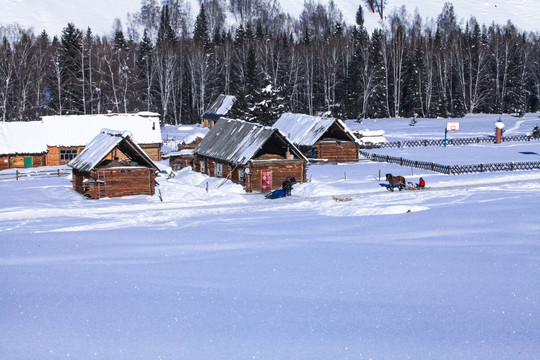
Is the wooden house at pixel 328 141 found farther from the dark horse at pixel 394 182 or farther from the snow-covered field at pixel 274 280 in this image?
the snow-covered field at pixel 274 280

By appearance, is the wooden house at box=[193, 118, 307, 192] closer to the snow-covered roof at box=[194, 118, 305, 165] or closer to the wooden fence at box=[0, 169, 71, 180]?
the snow-covered roof at box=[194, 118, 305, 165]

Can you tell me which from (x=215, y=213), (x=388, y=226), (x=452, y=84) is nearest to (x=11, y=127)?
(x=215, y=213)

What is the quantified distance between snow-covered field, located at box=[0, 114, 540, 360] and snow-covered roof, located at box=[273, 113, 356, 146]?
1867 cm

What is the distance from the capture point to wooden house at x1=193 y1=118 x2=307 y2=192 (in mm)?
38656

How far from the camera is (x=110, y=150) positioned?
35406 mm

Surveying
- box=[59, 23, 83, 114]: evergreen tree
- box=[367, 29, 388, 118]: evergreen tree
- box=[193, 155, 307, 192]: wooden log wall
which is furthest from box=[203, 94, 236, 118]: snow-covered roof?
box=[193, 155, 307, 192]: wooden log wall

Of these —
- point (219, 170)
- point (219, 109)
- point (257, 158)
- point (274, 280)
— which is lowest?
point (274, 280)

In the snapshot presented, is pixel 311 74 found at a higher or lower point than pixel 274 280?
higher

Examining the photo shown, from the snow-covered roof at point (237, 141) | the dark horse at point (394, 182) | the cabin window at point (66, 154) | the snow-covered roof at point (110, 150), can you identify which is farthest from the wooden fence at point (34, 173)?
the dark horse at point (394, 182)

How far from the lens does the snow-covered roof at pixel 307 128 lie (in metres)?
50.8

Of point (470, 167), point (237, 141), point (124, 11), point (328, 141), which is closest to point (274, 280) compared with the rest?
point (237, 141)

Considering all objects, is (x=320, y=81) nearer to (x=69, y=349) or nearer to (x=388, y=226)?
(x=388, y=226)

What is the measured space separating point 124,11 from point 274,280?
129759 mm

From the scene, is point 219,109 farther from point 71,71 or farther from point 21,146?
point 21,146
